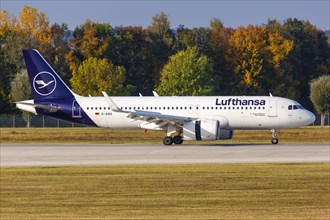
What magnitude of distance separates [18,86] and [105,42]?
53.6 feet

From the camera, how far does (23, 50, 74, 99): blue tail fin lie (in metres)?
60.2

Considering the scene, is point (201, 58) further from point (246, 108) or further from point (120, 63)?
point (246, 108)

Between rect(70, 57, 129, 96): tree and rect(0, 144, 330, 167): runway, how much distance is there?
46.4 meters

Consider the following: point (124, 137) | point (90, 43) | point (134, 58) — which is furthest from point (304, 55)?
point (124, 137)

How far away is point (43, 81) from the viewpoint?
60375 millimetres

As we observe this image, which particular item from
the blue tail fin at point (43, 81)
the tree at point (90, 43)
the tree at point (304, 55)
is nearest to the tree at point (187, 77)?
the tree at point (90, 43)

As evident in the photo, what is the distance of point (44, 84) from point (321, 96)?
54.2m

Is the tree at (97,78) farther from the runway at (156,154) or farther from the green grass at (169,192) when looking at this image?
the green grass at (169,192)

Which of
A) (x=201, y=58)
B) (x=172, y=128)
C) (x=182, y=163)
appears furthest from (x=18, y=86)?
(x=182, y=163)

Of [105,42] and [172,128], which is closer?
[172,128]

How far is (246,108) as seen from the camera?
57.2 metres

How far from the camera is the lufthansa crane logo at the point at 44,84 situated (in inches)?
2371

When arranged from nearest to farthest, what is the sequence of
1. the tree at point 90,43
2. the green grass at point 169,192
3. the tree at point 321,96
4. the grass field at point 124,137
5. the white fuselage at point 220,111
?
the green grass at point 169,192 → the white fuselage at point 220,111 → the grass field at point 124,137 → the tree at point 321,96 → the tree at point 90,43

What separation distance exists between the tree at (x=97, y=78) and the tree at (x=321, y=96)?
21356 millimetres
